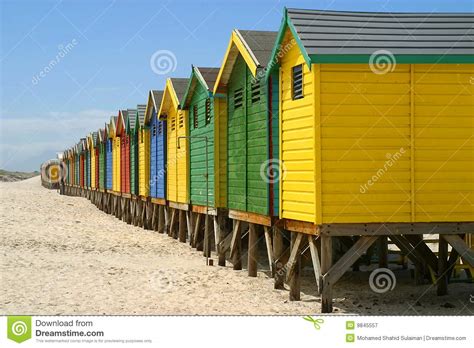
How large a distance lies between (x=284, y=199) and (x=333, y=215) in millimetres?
1769

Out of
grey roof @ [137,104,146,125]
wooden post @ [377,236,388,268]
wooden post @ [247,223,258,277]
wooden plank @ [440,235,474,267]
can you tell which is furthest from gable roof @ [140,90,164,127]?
wooden plank @ [440,235,474,267]

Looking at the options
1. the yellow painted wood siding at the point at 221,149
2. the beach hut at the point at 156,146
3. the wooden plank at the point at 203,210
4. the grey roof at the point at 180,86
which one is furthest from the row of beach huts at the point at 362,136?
the beach hut at the point at 156,146

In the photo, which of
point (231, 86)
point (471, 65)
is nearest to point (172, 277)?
point (231, 86)

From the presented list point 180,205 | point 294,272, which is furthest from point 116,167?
point 294,272

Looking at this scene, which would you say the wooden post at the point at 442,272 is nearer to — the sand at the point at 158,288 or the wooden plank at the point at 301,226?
the sand at the point at 158,288

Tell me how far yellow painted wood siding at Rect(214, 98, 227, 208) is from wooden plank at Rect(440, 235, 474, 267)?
22.5 feet

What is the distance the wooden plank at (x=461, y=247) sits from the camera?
10.8m

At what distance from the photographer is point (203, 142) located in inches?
703

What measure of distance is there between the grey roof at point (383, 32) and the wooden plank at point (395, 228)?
2.67 metres

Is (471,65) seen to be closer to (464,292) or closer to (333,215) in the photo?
(333,215)

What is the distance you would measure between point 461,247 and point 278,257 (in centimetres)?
341

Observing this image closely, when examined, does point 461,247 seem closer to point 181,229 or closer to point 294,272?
point 294,272

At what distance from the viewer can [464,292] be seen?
1262cm

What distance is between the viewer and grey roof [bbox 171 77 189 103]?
67.7 ft
